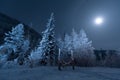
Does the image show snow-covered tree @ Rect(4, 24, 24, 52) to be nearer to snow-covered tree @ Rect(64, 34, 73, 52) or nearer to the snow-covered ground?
snow-covered tree @ Rect(64, 34, 73, 52)

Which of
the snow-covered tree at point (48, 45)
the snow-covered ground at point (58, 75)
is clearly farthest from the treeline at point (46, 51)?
the snow-covered ground at point (58, 75)

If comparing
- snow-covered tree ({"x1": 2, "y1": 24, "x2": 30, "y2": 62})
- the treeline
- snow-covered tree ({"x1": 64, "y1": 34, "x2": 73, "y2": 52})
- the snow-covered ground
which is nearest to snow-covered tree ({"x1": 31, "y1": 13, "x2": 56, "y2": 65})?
the treeline

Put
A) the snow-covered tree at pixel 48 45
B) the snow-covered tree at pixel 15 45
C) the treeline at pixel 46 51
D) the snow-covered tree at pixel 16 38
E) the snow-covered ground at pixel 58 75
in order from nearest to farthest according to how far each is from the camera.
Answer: the snow-covered ground at pixel 58 75 < the treeline at pixel 46 51 < the snow-covered tree at pixel 48 45 < the snow-covered tree at pixel 15 45 < the snow-covered tree at pixel 16 38

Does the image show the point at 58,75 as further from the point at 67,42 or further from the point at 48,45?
the point at 67,42

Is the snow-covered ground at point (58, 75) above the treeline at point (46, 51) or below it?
below

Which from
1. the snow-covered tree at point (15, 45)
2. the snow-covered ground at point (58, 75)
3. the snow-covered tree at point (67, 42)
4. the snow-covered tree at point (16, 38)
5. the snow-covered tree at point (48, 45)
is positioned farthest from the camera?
the snow-covered tree at point (67, 42)

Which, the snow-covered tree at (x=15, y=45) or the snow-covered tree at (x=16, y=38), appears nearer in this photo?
the snow-covered tree at (x=15, y=45)

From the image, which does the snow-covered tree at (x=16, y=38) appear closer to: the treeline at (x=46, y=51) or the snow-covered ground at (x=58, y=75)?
the treeline at (x=46, y=51)

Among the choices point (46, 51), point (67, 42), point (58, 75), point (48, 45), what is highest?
point (67, 42)

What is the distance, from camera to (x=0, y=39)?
7394cm

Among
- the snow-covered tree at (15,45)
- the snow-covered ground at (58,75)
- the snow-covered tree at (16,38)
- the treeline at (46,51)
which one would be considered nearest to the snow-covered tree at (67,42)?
the treeline at (46,51)

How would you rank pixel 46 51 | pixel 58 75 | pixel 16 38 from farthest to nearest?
pixel 16 38 → pixel 46 51 → pixel 58 75

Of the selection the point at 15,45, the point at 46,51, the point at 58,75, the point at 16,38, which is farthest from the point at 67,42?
the point at 58,75

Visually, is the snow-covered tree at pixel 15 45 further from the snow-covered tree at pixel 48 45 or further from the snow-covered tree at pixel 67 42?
the snow-covered tree at pixel 67 42
